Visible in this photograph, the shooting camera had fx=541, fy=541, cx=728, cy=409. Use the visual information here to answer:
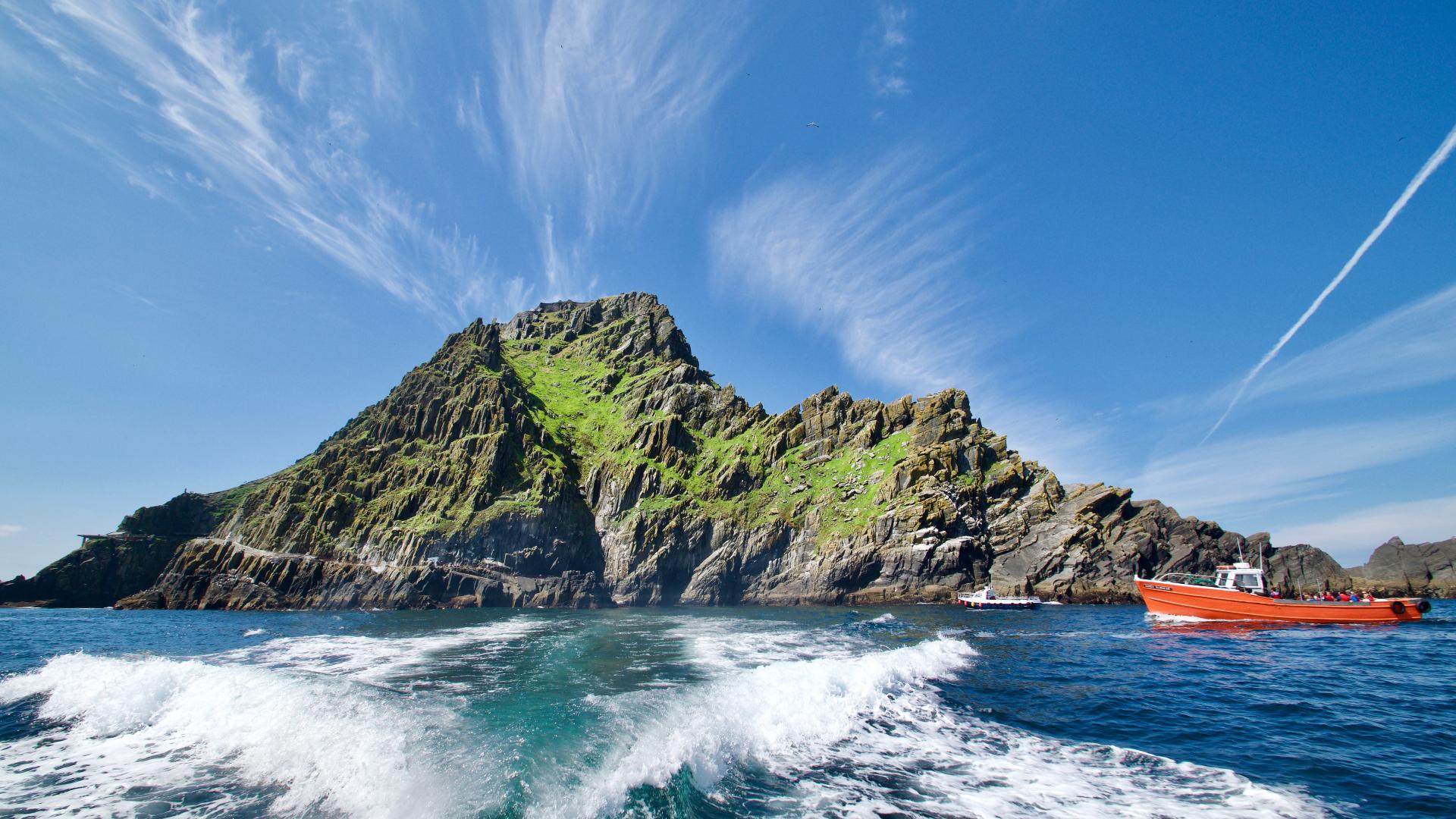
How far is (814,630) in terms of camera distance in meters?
41.8

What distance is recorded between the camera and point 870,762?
13.2 m

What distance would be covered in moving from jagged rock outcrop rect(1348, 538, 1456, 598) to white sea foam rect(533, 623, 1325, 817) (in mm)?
89891

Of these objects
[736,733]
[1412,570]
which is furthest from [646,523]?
[1412,570]

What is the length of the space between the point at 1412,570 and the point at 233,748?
396ft

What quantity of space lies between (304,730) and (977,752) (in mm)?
16848

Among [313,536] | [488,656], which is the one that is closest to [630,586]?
[313,536]

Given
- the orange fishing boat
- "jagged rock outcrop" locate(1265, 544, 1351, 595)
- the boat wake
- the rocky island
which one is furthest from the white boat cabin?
"jagged rock outcrop" locate(1265, 544, 1351, 595)

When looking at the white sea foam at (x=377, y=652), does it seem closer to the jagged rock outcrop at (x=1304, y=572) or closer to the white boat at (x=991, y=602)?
the white boat at (x=991, y=602)

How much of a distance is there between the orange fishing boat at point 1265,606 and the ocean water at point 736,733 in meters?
10.4

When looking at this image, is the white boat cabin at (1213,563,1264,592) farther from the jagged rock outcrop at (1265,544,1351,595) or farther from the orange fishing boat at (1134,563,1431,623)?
the jagged rock outcrop at (1265,544,1351,595)

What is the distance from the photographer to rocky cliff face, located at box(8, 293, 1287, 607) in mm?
76188

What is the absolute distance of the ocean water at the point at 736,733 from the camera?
10.5 metres

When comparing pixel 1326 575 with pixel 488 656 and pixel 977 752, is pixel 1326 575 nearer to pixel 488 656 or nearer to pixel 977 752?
pixel 977 752

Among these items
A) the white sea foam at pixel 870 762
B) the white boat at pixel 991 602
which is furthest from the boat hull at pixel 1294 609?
the white sea foam at pixel 870 762
